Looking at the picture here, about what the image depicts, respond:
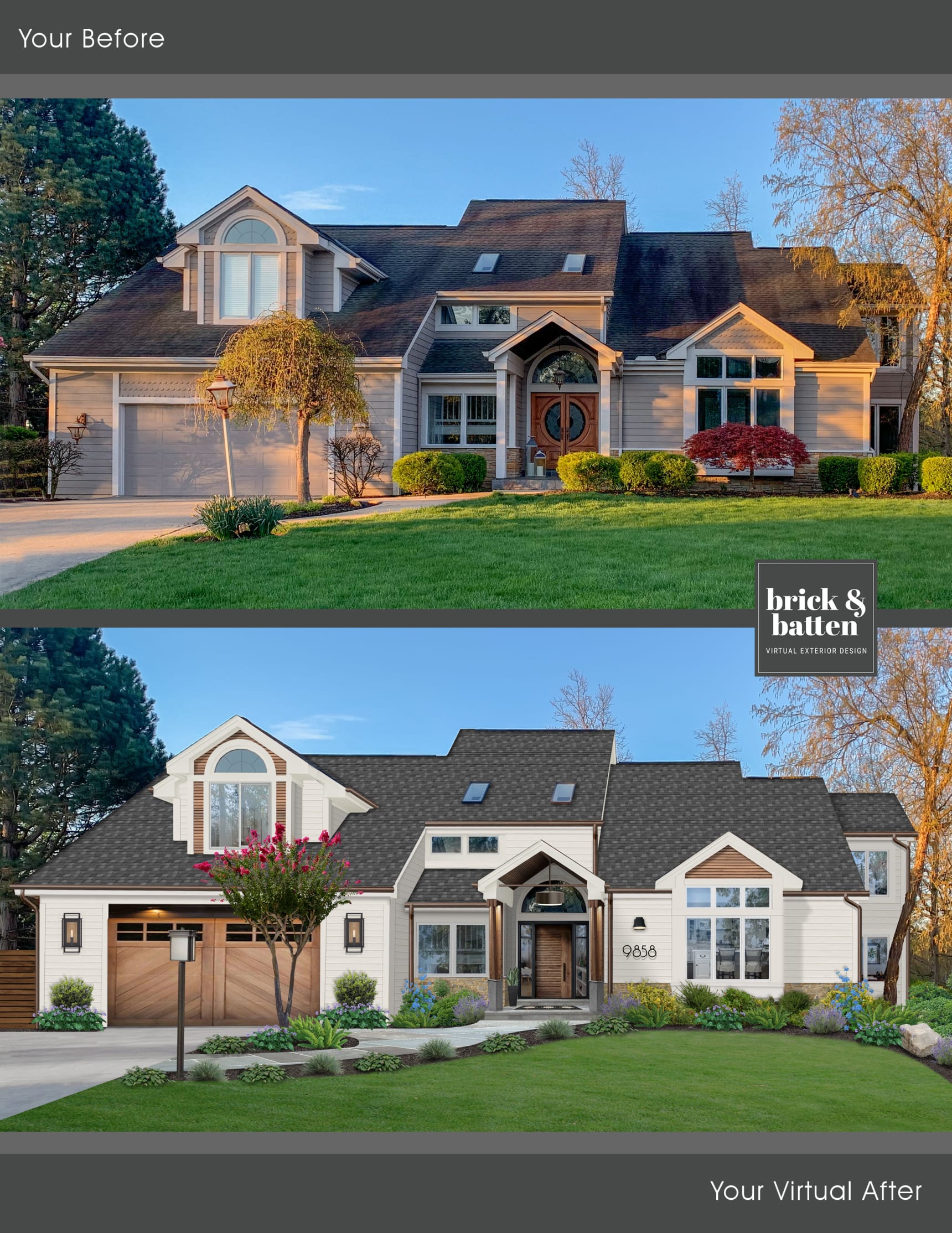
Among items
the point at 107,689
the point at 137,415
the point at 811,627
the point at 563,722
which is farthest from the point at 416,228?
the point at 811,627

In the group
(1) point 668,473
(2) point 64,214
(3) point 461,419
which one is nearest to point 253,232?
(2) point 64,214

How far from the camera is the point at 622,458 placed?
69.2 feet

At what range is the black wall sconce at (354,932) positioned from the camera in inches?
679

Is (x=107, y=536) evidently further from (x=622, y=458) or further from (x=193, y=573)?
(x=622, y=458)

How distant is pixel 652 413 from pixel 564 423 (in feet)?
6.39

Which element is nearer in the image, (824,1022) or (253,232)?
(824,1022)

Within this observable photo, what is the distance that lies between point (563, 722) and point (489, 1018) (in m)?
4.03

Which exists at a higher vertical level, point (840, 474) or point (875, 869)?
point (840, 474)

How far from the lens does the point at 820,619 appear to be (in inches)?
416

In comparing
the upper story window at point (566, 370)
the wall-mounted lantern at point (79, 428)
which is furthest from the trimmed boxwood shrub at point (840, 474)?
the wall-mounted lantern at point (79, 428)

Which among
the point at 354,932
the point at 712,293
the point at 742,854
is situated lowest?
the point at 354,932

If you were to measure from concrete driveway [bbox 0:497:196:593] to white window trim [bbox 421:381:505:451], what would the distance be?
4648 mm

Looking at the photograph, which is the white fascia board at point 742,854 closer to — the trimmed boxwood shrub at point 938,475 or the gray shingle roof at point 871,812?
the gray shingle roof at point 871,812

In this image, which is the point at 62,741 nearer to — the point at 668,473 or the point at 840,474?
the point at 668,473
